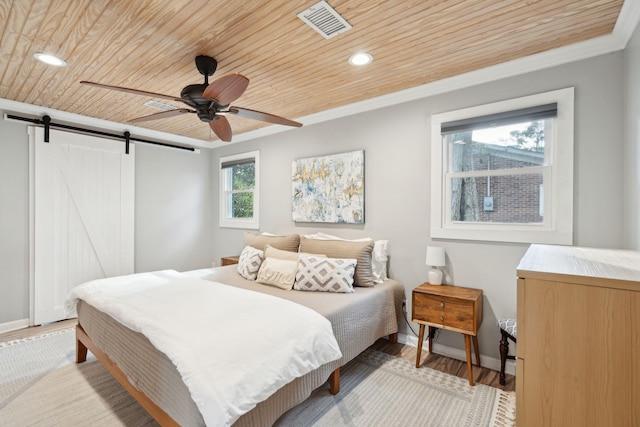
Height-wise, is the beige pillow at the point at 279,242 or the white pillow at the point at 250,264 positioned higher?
the beige pillow at the point at 279,242

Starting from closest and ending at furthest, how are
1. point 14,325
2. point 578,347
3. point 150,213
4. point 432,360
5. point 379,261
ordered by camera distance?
point 578,347, point 432,360, point 379,261, point 14,325, point 150,213

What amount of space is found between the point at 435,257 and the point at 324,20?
2.06 m

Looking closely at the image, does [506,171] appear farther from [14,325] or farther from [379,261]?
[14,325]

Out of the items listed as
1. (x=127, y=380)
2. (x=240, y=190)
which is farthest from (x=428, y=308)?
(x=240, y=190)

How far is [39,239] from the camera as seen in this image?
3.49 meters

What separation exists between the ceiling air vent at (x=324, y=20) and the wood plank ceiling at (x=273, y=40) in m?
0.05

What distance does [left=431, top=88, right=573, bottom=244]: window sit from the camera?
2266 mm

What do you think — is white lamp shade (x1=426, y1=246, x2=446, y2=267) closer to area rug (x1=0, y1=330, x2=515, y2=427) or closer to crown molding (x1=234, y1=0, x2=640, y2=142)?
area rug (x1=0, y1=330, x2=515, y2=427)

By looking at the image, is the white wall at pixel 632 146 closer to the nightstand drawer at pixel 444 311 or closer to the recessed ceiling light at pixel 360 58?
the nightstand drawer at pixel 444 311

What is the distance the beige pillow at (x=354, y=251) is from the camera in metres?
2.84

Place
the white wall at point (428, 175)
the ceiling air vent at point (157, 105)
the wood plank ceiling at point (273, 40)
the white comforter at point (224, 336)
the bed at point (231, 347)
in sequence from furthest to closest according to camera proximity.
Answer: the ceiling air vent at point (157, 105) < the white wall at point (428, 175) < the wood plank ceiling at point (273, 40) < the bed at point (231, 347) < the white comforter at point (224, 336)

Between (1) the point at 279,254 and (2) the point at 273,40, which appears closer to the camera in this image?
(2) the point at 273,40

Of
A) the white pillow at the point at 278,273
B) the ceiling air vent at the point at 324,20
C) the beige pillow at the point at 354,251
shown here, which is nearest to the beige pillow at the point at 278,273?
the white pillow at the point at 278,273

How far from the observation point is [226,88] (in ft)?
6.36
